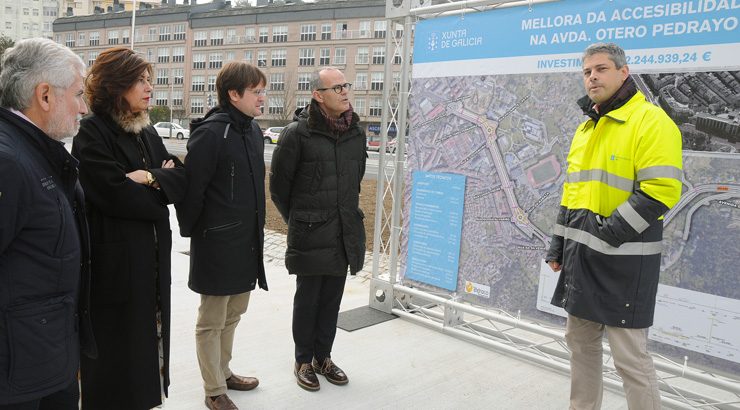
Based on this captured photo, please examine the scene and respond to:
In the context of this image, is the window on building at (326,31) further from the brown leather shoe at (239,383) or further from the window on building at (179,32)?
the brown leather shoe at (239,383)

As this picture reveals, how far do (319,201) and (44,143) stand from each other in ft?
6.49

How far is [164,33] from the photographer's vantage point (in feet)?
237

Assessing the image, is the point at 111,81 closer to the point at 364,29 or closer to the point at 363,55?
the point at 364,29

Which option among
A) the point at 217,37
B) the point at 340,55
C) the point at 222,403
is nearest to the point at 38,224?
the point at 222,403

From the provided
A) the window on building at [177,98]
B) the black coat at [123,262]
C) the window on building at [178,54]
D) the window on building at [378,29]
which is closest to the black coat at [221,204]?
the black coat at [123,262]

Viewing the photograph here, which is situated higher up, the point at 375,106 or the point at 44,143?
the point at 375,106

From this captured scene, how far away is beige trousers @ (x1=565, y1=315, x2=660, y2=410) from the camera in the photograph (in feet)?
9.09

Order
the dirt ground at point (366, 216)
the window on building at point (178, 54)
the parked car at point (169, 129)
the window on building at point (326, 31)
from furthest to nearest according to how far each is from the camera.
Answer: the window on building at point (178, 54) < the window on building at point (326, 31) < the parked car at point (169, 129) < the dirt ground at point (366, 216)

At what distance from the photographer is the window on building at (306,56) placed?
63406 millimetres

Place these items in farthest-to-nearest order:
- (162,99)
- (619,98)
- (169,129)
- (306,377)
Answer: (162,99)
(169,129)
(306,377)
(619,98)

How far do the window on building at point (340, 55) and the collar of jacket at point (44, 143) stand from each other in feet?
202

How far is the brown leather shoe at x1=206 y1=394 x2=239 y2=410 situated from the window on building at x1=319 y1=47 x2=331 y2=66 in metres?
61.0

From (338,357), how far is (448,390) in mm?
890

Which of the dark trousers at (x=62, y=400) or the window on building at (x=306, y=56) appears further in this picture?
the window on building at (x=306, y=56)
